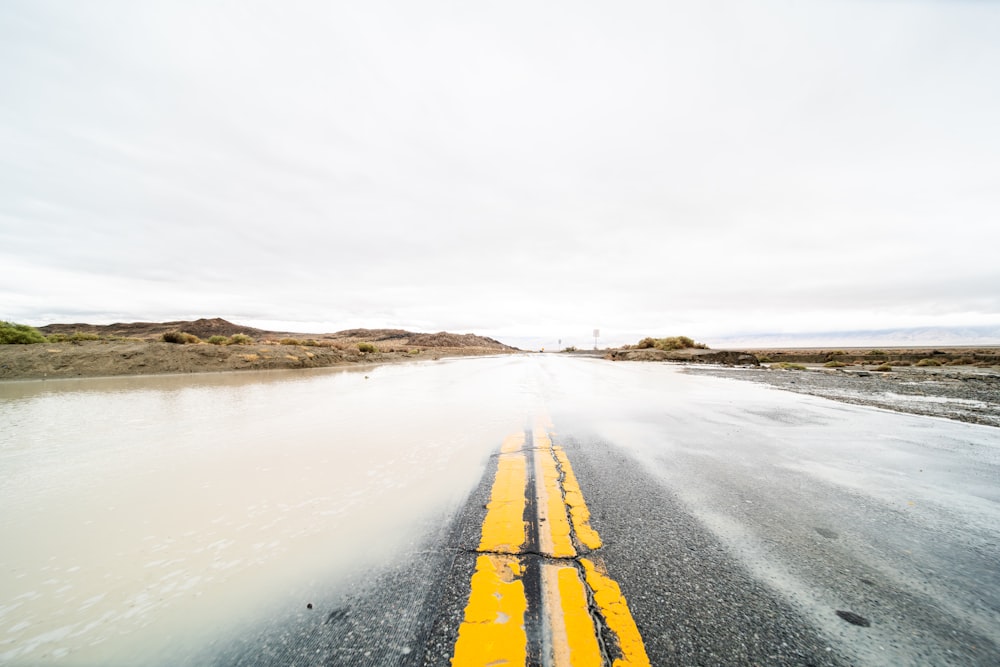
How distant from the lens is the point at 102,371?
9930 millimetres

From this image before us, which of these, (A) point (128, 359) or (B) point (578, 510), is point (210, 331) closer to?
(A) point (128, 359)

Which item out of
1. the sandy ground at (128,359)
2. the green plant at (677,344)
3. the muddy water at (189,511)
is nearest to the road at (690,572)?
Answer: the muddy water at (189,511)

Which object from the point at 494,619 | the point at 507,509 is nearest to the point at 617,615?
the point at 494,619

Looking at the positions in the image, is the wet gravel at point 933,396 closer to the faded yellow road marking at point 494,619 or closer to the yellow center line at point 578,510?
the yellow center line at point 578,510

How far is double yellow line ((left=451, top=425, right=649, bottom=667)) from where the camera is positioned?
1.18 metres

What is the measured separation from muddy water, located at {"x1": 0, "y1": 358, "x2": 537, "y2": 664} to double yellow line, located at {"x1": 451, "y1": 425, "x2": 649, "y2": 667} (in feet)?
1.69

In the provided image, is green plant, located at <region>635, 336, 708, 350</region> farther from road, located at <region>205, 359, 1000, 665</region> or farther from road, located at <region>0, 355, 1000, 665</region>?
road, located at <region>205, 359, 1000, 665</region>

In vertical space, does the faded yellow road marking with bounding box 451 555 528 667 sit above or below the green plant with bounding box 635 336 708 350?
below

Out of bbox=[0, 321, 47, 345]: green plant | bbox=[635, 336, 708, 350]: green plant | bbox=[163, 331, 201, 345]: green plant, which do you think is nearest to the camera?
bbox=[0, 321, 47, 345]: green plant

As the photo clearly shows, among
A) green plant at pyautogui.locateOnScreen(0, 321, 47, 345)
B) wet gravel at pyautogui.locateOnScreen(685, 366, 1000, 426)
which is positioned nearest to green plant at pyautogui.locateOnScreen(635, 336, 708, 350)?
wet gravel at pyautogui.locateOnScreen(685, 366, 1000, 426)

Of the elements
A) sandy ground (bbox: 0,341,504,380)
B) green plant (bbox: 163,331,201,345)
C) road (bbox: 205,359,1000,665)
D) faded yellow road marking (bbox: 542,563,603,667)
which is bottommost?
road (bbox: 205,359,1000,665)

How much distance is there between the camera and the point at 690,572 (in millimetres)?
1650

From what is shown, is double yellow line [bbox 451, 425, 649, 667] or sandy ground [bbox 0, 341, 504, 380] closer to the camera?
double yellow line [bbox 451, 425, 649, 667]

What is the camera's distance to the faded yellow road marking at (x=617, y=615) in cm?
116
